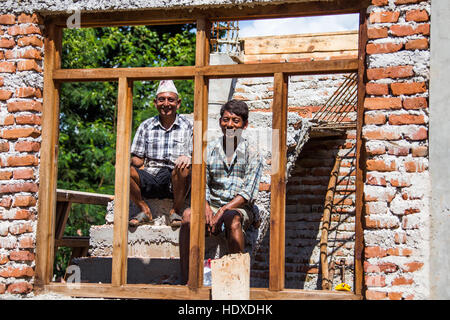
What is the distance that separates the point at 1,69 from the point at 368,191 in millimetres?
2604

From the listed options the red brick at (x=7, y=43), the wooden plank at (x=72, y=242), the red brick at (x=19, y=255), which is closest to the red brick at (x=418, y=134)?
the red brick at (x=19, y=255)

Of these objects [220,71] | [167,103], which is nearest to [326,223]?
[167,103]

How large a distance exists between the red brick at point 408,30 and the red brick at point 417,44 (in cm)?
5

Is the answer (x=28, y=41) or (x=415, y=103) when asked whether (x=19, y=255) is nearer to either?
(x=28, y=41)

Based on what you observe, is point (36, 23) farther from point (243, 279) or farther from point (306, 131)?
point (306, 131)

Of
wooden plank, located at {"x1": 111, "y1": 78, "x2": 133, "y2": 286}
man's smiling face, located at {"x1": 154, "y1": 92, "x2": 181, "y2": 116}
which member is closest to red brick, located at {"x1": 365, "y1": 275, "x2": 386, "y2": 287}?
wooden plank, located at {"x1": 111, "y1": 78, "x2": 133, "y2": 286}

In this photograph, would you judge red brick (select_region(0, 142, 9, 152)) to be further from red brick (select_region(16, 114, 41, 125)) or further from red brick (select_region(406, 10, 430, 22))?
red brick (select_region(406, 10, 430, 22))

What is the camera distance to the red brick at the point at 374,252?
3822 millimetres

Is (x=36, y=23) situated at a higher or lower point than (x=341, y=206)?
higher

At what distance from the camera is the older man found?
6.00 metres

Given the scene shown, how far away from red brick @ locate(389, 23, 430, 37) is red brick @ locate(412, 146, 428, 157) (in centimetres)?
69

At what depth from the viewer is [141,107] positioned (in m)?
13.1

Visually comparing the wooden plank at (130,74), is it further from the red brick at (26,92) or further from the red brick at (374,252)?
the red brick at (374,252)
